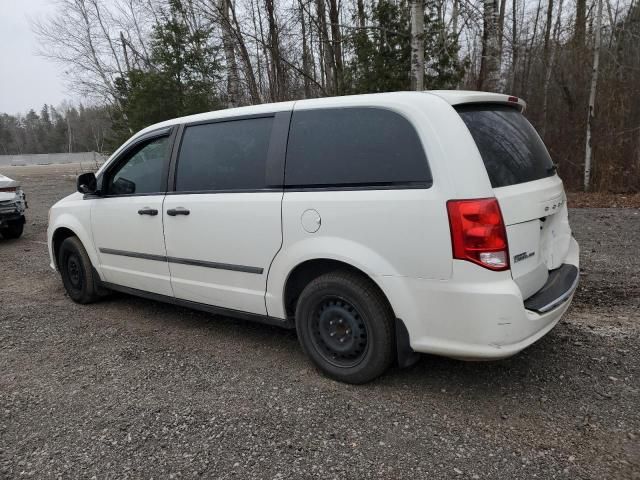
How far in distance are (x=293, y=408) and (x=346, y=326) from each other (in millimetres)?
593

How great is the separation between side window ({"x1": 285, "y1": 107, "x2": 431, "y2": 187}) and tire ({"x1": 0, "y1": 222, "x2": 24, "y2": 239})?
784 centimetres

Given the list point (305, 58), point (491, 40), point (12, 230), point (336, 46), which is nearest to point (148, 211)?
point (12, 230)

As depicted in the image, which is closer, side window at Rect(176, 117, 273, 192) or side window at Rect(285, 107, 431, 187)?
side window at Rect(285, 107, 431, 187)

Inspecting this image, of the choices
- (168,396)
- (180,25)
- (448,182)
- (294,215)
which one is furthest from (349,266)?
(180,25)

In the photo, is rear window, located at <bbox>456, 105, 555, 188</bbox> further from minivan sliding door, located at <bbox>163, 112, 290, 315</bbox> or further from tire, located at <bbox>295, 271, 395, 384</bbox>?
minivan sliding door, located at <bbox>163, 112, 290, 315</bbox>

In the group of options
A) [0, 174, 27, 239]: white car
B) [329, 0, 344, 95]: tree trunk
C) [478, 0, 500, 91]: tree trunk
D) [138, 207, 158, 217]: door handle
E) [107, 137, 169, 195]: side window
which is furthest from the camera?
[329, 0, 344, 95]: tree trunk

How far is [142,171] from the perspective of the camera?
4.21 metres

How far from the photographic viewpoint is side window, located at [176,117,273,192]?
3396 mm

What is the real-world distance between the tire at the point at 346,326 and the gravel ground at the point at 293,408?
143mm

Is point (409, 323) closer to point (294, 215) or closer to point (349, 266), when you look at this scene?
point (349, 266)

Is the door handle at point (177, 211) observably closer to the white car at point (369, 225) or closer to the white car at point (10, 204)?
the white car at point (369, 225)

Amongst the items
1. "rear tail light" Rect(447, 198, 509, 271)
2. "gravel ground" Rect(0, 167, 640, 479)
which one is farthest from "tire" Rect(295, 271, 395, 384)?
"rear tail light" Rect(447, 198, 509, 271)

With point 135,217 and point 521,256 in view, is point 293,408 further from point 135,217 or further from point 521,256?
point 135,217

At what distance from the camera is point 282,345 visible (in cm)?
380
